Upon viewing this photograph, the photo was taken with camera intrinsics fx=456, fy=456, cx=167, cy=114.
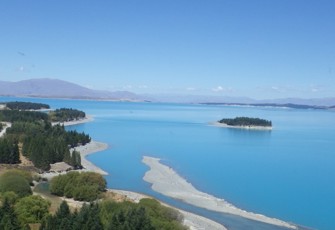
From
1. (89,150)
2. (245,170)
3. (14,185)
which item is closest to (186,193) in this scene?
(14,185)

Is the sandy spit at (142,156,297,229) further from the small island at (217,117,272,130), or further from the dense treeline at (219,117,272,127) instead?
the dense treeline at (219,117,272,127)

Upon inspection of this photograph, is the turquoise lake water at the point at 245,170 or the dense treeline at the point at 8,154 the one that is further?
the dense treeline at the point at 8,154

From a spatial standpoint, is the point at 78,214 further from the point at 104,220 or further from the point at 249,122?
the point at 249,122

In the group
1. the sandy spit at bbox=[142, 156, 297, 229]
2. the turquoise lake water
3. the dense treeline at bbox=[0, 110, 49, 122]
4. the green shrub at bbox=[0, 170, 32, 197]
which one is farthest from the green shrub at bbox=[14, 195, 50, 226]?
the dense treeline at bbox=[0, 110, 49, 122]

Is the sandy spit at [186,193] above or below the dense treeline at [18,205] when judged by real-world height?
below

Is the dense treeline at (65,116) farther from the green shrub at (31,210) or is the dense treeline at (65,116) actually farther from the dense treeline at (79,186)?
the green shrub at (31,210)

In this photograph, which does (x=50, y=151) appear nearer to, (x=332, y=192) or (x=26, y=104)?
(x=332, y=192)

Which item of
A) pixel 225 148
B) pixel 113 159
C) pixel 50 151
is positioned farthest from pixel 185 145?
pixel 50 151

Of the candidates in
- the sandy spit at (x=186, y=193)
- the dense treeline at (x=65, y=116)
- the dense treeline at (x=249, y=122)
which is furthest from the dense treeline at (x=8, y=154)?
the dense treeline at (x=249, y=122)
